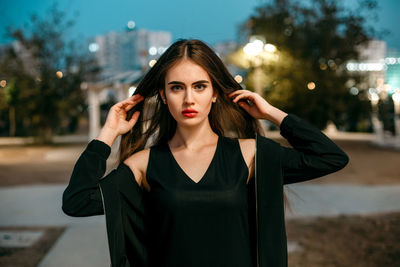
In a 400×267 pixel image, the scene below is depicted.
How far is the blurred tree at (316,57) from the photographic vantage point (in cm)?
1623

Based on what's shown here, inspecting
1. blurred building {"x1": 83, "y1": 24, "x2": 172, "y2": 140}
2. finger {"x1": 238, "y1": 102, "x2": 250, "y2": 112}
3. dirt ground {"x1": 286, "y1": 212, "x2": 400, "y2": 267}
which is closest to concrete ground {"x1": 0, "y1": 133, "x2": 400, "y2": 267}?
dirt ground {"x1": 286, "y1": 212, "x2": 400, "y2": 267}

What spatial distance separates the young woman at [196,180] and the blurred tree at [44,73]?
18743mm

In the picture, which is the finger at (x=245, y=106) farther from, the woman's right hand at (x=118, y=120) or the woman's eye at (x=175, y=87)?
the woman's right hand at (x=118, y=120)

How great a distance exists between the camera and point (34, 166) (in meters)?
11.7

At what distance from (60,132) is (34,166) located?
15.4 metres

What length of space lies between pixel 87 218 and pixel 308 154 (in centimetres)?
448

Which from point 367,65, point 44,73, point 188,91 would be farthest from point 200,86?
point 44,73

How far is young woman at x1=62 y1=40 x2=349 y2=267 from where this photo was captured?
1.70m

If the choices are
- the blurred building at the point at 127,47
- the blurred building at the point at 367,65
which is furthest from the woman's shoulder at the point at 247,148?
the blurred building at the point at 127,47

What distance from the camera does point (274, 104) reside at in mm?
16000

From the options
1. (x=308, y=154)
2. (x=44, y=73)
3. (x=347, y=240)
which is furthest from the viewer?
(x=44, y=73)

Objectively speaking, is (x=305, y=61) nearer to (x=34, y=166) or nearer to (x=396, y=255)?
(x=34, y=166)

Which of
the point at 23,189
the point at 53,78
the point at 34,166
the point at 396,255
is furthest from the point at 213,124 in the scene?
the point at 53,78

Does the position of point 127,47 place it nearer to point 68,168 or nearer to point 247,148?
point 68,168
